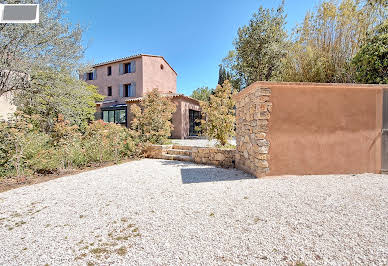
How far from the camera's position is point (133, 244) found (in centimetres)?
204

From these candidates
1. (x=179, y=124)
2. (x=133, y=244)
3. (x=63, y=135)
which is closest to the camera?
(x=133, y=244)

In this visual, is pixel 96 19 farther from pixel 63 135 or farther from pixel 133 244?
pixel 133 244

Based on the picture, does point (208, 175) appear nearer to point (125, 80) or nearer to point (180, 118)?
point (180, 118)

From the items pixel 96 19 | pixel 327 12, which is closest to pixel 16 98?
pixel 96 19

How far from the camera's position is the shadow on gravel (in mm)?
4544

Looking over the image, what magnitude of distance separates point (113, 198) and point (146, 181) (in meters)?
1.12

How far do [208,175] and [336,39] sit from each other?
27.9ft

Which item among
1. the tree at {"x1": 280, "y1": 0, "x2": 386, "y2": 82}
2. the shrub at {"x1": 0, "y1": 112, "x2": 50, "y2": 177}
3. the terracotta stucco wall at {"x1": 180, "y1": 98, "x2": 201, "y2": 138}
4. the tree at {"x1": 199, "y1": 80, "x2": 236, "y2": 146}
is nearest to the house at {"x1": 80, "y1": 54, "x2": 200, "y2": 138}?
the terracotta stucco wall at {"x1": 180, "y1": 98, "x2": 201, "y2": 138}

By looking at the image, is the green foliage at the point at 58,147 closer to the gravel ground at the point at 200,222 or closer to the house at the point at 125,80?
the gravel ground at the point at 200,222

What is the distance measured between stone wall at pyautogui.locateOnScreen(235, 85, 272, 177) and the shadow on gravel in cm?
40

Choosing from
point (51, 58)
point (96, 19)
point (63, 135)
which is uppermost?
point (96, 19)

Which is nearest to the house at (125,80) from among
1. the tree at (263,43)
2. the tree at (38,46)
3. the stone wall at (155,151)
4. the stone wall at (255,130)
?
the tree at (263,43)

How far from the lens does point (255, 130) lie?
4520 mm

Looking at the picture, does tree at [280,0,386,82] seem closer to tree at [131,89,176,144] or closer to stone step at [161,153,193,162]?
stone step at [161,153,193,162]
